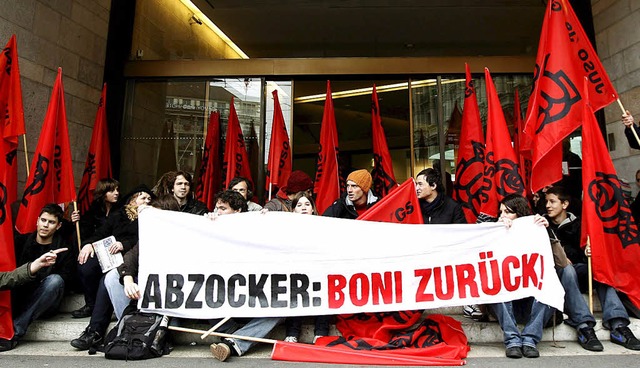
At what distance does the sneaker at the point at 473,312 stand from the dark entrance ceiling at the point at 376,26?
18.4 feet

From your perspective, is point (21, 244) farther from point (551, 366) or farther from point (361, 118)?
point (361, 118)

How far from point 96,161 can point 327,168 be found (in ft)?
12.0

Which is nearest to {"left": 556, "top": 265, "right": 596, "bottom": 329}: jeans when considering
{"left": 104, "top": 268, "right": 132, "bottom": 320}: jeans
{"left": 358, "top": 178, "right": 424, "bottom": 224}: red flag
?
{"left": 358, "top": 178, "right": 424, "bottom": 224}: red flag

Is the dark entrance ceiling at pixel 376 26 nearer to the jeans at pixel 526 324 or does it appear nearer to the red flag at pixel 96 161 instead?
the red flag at pixel 96 161

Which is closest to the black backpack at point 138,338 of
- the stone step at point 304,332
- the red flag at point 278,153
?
the stone step at point 304,332

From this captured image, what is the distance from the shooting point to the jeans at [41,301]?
3.86 meters

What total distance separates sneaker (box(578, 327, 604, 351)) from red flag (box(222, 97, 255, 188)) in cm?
534

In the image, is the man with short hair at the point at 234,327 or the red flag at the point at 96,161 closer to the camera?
the man with short hair at the point at 234,327

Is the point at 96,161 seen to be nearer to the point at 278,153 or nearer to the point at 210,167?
the point at 210,167

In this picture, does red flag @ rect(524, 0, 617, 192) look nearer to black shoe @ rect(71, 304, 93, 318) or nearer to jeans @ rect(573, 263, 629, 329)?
jeans @ rect(573, 263, 629, 329)

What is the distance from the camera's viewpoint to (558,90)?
4500 millimetres

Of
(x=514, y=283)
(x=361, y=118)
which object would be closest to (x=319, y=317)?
(x=514, y=283)

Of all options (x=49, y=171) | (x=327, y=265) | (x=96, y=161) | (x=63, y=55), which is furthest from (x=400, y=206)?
(x=63, y=55)

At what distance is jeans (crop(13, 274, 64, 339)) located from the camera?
386 centimetres
